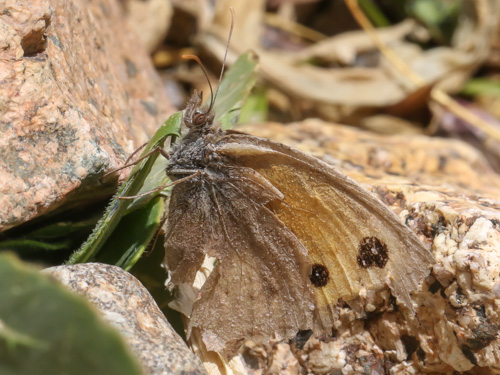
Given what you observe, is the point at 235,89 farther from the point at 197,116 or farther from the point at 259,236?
the point at 259,236

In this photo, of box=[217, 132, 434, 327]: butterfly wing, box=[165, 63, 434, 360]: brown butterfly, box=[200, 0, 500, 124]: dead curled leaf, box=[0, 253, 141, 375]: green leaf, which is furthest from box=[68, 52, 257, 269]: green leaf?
box=[200, 0, 500, 124]: dead curled leaf

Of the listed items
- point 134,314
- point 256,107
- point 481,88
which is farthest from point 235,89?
point 481,88

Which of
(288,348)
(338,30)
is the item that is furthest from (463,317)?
(338,30)

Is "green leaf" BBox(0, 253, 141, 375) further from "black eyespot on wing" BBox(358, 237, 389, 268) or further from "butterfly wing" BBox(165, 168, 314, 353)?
"black eyespot on wing" BBox(358, 237, 389, 268)

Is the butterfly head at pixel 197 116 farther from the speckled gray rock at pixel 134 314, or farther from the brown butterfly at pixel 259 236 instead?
the speckled gray rock at pixel 134 314

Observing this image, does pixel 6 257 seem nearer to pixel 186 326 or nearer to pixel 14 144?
pixel 14 144

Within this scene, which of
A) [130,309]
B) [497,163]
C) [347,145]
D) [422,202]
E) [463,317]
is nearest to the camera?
[130,309]
